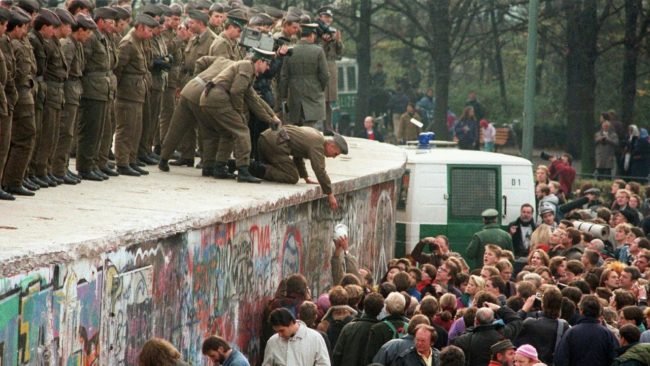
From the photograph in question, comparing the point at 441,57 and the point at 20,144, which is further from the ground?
the point at 441,57

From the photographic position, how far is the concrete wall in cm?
1113

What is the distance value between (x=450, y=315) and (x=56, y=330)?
15.4 ft

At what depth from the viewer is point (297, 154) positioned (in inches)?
706

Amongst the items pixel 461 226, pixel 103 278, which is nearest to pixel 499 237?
pixel 461 226

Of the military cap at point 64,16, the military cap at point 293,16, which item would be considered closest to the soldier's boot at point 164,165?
the military cap at point 293,16

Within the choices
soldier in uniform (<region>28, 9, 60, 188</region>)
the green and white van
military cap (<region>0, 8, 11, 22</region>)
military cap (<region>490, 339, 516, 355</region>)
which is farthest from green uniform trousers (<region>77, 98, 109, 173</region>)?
the green and white van

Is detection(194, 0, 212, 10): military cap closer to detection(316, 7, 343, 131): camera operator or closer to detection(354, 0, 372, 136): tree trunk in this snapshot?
detection(316, 7, 343, 131): camera operator

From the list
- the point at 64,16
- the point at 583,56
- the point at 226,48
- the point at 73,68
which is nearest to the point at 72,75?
the point at 73,68

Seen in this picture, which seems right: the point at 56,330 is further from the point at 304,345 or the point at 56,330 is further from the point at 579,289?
the point at 579,289

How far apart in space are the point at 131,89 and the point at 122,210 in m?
3.49

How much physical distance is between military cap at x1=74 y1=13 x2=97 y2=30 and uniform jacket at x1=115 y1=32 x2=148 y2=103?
1.48 m

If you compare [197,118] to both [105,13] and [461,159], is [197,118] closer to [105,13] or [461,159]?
[105,13]

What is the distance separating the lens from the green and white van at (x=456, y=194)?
2348 centimetres

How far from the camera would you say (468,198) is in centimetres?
2361
